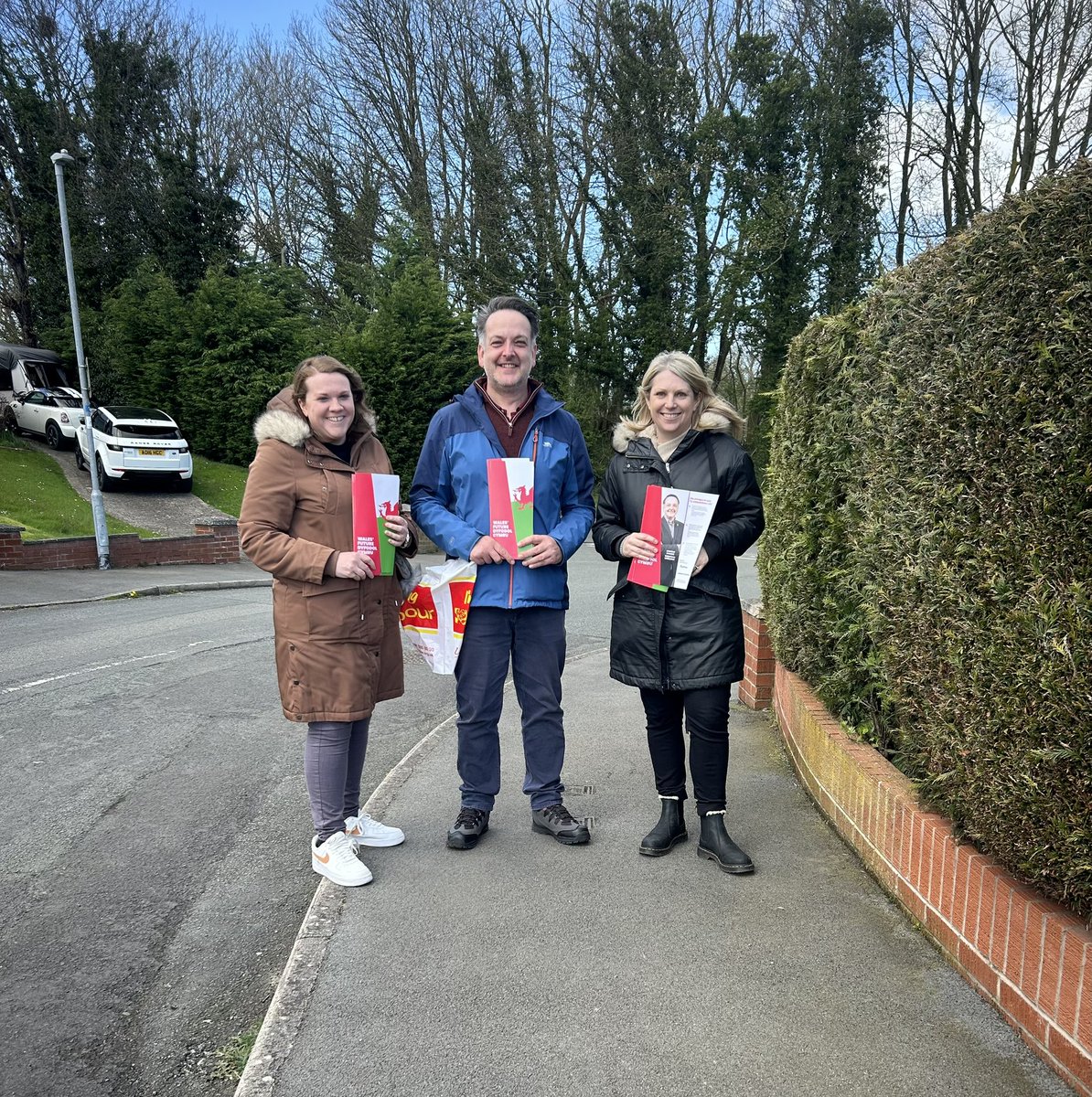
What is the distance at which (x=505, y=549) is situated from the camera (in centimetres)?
367

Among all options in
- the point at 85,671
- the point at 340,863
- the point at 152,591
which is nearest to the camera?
the point at 340,863

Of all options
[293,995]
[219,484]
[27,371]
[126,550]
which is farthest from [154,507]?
[293,995]

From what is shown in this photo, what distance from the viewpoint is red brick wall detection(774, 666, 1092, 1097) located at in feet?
7.39

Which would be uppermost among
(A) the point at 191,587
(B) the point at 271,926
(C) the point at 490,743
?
(C) the point at 490,743

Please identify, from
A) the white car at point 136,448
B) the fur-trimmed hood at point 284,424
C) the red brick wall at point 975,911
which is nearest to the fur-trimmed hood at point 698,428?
the fur-trimmed hood at point 284,424

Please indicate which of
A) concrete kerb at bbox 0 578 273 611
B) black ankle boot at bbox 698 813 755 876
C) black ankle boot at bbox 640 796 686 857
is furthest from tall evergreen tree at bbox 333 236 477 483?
black ankle boot at bbox 698 813 755 876

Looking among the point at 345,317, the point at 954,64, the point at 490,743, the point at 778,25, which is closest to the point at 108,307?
the point at 345,317

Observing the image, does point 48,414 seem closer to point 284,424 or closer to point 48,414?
point 48,414

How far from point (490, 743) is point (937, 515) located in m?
2.02

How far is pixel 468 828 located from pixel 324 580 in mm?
1205

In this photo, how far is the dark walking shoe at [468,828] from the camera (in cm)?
378

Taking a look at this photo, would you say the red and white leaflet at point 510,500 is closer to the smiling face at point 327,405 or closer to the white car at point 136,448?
the smiling face at point 327,405

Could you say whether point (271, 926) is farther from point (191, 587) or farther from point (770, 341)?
point (770, 341)

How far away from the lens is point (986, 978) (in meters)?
2.60
